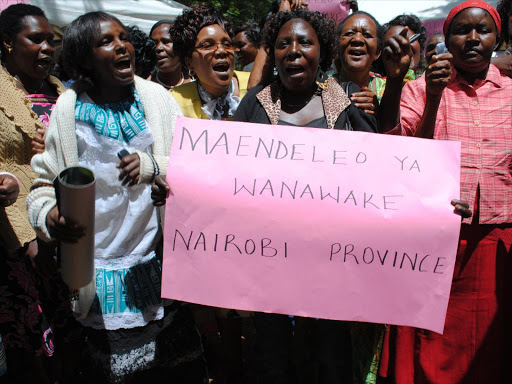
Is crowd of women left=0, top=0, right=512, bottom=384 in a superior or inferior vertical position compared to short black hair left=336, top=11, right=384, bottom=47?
inferior

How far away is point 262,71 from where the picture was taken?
3.12 metres

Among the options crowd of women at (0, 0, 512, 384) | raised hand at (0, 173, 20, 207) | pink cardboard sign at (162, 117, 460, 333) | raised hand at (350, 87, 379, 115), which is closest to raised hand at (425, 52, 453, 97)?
crowd of women at (0, 0, 512, 384)

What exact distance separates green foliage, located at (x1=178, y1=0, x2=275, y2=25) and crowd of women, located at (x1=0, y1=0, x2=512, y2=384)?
9.20m

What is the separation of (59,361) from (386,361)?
217 centimetres

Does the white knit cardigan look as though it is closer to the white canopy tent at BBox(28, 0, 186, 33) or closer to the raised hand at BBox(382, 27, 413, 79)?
the raised hand at BBox(382, 27, 413, 79)

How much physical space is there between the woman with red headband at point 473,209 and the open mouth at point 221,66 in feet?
3.45

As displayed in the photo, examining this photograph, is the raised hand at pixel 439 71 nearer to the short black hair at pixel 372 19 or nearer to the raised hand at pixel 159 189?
the raised hand at pixel 159 189

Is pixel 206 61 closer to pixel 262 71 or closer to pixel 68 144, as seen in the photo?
pixel 262 71

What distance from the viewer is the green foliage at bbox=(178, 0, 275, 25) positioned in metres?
11.7

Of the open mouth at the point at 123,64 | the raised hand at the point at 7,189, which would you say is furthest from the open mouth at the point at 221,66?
the raised hand at the point at 7,189

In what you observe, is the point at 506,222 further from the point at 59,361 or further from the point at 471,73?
the point at 59,361

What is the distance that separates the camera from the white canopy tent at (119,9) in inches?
254

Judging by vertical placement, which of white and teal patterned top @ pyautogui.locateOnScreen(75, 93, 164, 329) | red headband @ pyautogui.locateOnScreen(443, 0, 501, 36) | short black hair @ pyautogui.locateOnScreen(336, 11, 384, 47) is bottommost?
white and teal patterned top @ pyautogui.locateOnScreen(75, 93, 164, 329)

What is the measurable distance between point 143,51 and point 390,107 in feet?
8.28
